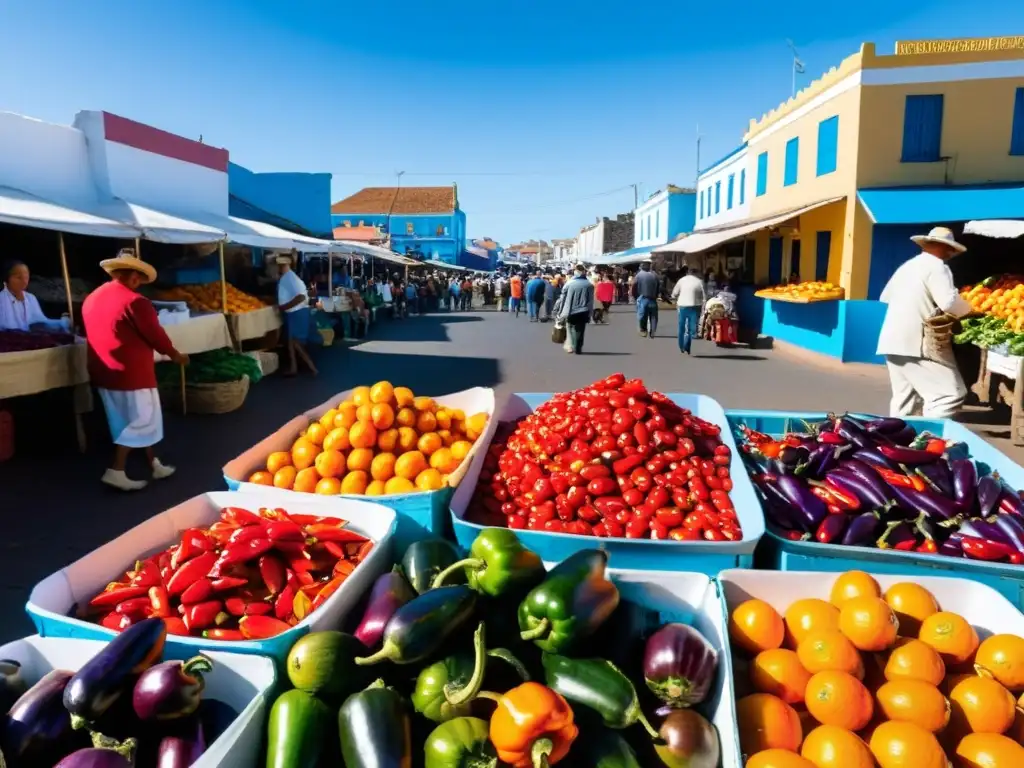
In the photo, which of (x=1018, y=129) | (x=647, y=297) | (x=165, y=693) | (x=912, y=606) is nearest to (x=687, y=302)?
(x=647, y=297)

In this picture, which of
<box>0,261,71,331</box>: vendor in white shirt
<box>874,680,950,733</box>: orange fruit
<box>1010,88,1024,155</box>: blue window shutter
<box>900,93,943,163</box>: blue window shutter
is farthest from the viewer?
<box>900,93,943,163</box>: blue window shutter

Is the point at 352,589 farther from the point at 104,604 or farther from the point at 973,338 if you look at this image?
the point at 973,338

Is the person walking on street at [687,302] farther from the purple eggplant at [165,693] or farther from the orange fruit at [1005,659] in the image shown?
the purple eggplant at [165,693]

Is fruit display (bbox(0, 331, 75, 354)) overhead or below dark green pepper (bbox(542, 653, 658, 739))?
overhead

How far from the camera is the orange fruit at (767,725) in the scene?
1848mm

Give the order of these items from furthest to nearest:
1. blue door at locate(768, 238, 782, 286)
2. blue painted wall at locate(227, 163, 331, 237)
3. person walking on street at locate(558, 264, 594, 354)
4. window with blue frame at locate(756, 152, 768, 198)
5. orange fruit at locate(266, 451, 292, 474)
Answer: blue painted wall at locate(227, 163, 331, 237)
window with blue frame at locate(756, 152, 768, 198)
blue door at locate(768, 238, 782, 286)
person walking on street at locate(558, 264, 594, 354)
orange fruit at locate(266, 451, 292, 474)

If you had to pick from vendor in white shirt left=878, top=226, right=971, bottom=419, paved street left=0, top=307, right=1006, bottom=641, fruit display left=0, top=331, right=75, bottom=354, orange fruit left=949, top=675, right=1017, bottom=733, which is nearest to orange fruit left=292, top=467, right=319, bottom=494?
paved street left=0, top=307, right=1006, bottom=641

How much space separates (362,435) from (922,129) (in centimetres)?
1309

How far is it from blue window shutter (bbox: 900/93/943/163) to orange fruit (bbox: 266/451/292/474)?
1297 cm

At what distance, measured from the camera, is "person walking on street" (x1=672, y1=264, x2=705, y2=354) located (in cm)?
1320

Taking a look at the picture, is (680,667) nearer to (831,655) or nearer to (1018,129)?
(831,655)

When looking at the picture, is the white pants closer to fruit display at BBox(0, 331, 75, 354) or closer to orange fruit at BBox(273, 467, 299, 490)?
orange fruit at BBox(273, 467, 299, 490)

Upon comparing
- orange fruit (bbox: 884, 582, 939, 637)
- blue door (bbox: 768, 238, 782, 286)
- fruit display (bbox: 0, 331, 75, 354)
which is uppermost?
blue door (bbox: 768, 238, 782, 286)

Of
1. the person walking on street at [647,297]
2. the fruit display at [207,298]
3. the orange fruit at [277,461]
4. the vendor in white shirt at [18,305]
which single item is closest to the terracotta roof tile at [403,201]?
the person walking on street at [647,297]
